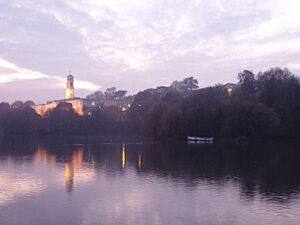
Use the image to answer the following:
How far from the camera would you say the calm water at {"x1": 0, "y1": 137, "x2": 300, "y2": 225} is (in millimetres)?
18438

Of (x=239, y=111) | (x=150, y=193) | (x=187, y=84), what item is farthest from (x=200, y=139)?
(x=187, y=84)

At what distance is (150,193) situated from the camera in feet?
78.6

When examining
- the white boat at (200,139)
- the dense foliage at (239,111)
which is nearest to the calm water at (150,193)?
the white boat at (200,139)

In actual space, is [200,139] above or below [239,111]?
below

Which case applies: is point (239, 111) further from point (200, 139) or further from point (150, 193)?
point (150, 193)

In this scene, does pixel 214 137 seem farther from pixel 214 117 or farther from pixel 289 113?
pixel 289 113

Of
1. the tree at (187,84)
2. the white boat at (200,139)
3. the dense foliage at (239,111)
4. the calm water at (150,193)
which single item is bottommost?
the calm water at (150,193)

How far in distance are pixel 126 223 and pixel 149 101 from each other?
104 metres

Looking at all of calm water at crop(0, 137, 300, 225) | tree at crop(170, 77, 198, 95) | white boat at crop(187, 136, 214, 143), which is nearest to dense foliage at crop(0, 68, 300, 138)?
white boat at crop(187, 136, 214, 143)

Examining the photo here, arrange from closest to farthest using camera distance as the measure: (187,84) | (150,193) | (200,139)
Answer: (150,193), (200,139), (187,84)

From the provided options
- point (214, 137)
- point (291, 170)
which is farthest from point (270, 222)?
point (214, 137)

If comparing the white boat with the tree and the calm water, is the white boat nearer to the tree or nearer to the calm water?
the calm water

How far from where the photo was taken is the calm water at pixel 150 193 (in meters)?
18.4

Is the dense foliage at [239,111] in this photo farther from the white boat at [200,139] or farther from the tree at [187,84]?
the tree at [187,84]
